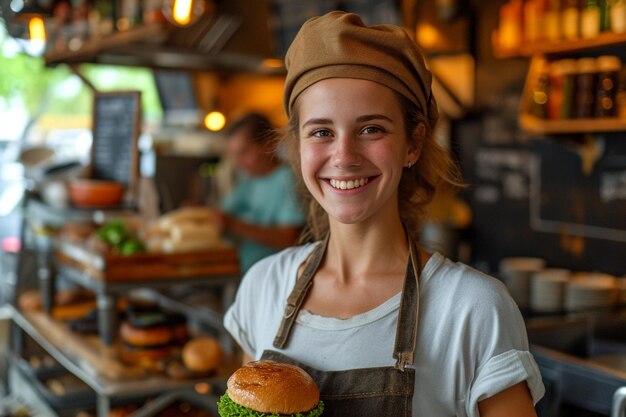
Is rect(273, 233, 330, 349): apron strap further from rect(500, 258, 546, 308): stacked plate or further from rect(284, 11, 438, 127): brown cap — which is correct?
rect(500, 258, 546, 308): stacked plate

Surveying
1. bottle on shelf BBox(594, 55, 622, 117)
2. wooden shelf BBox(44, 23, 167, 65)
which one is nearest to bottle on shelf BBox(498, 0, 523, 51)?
bottle on shelf BBox(594, 55, 622, 117)

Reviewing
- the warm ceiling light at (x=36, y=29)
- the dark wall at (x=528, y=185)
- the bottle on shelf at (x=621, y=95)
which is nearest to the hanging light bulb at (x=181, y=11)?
the warm ceiling light at (x=36, y=29)

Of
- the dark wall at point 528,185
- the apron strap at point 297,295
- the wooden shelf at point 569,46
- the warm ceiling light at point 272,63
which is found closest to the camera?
the apron strap at point 297,295

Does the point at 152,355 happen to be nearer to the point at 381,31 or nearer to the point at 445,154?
the point at 445,154

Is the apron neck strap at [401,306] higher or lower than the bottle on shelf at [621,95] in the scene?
lower

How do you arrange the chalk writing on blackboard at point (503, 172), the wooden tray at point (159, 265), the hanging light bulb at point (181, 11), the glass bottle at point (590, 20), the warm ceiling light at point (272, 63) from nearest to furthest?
the wooden tray at point (159, 265), the hanging light bulb at point (181, 11), the glass bottle at point (590, 20), the warm ceiling light at point (272, 63), the chalk writing on blackboard at point (503, 172)

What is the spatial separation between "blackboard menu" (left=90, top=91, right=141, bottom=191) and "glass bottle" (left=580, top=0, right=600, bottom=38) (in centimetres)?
242

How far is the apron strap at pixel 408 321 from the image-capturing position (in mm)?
1592

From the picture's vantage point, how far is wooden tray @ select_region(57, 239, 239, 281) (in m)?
3.43

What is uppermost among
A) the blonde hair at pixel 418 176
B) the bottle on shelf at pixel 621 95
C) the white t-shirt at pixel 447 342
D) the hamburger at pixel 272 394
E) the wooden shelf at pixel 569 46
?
the wooden shelf at pixel 569 46

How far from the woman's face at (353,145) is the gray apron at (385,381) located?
0.61 ft

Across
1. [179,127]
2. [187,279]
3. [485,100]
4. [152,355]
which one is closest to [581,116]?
[485,100]

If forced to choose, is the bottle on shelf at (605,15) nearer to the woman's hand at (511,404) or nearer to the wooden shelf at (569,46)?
the wooden shelf at (569,46)

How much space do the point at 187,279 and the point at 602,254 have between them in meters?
2.70
